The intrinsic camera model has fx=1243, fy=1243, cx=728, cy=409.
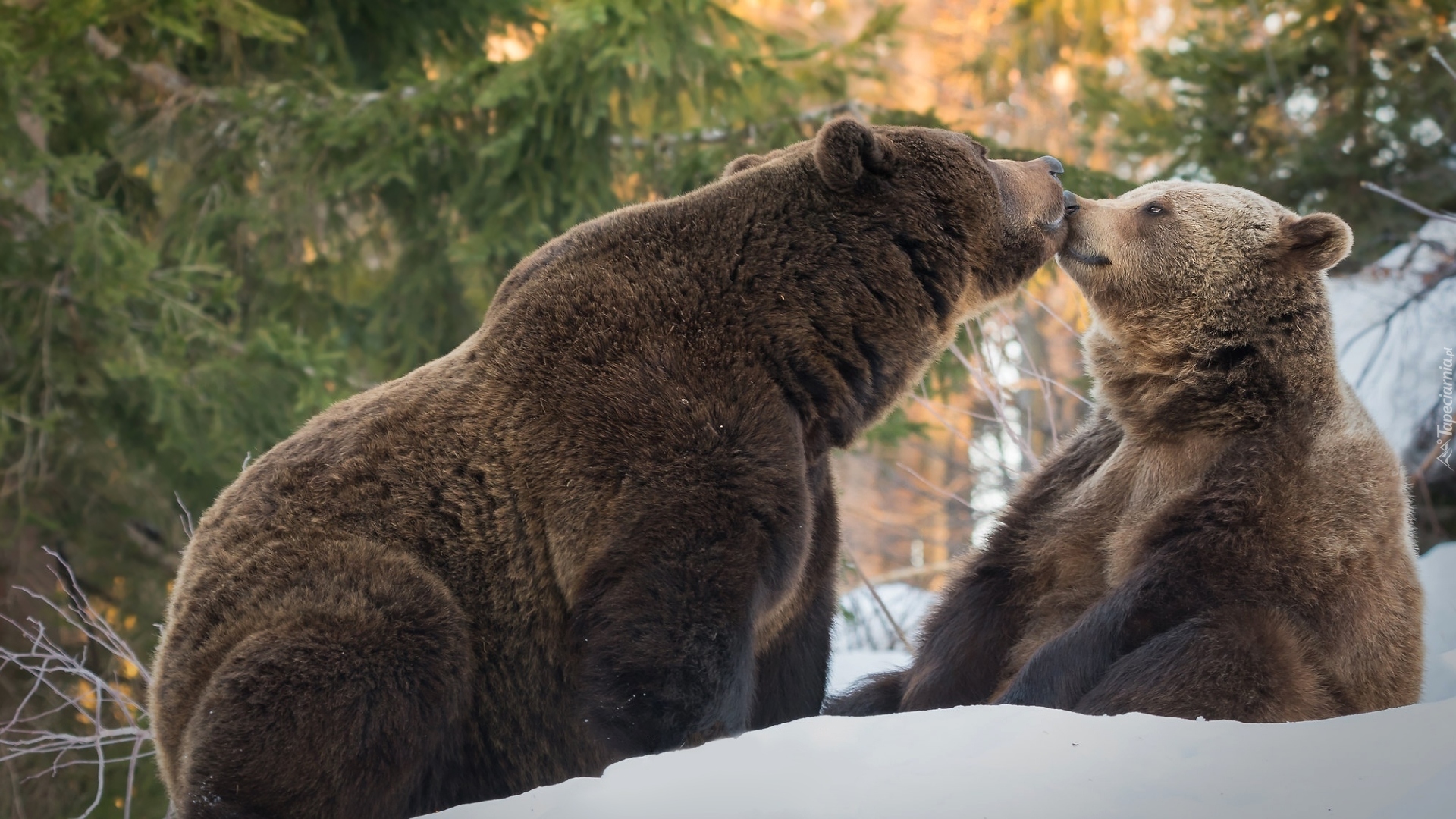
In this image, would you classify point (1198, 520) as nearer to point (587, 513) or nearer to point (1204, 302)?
point (1204, 302)

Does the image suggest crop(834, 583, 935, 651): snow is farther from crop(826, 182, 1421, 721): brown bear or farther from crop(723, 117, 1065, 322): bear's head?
crop(723, 117, 1065, 322): bear's head

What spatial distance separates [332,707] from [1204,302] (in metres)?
2.89

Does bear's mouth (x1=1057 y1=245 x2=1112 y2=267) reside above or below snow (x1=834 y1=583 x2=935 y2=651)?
above

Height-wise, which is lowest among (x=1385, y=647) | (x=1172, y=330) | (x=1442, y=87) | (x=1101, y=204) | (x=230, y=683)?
(x=230, y=683)

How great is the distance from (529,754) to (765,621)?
2.56ft

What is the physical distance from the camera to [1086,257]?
14.0 feet

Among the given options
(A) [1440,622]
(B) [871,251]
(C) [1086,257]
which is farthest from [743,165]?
(A) [1440,622]

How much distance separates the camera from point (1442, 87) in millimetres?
8875

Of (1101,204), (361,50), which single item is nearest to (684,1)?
(361,50)

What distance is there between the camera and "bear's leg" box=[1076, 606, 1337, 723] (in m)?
3.24

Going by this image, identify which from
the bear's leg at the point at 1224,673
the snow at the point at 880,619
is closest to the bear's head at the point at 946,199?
the bear's leg at the point at 1224,673

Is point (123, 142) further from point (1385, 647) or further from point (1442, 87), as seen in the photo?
point (1442, 87)

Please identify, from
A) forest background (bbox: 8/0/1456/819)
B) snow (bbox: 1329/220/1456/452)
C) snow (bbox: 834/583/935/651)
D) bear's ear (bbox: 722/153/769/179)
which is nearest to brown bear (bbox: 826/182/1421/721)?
bear's ear (bbox: 722/153/769/179)

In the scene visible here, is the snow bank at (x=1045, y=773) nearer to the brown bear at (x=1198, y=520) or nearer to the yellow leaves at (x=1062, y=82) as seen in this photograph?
the brown bear at (x=1198, y=520)
